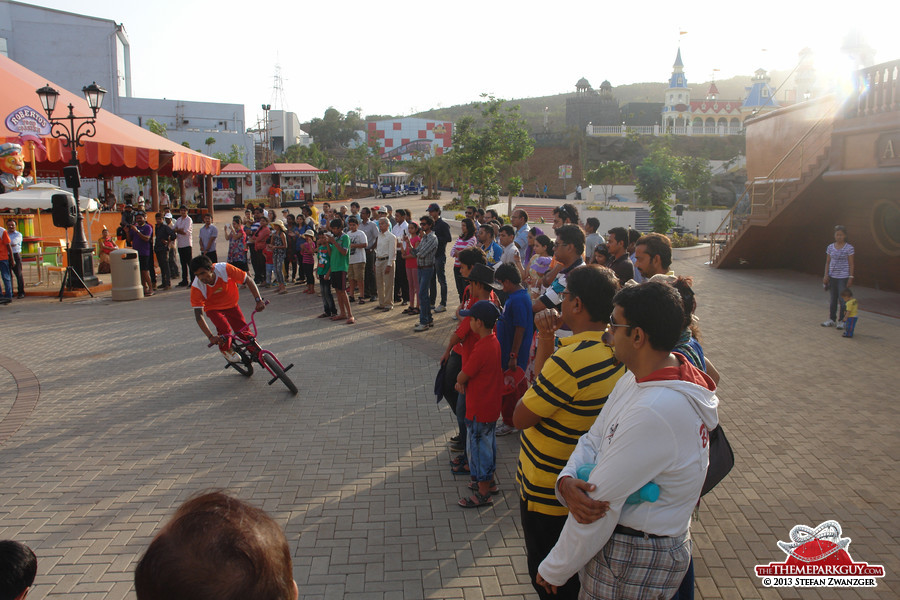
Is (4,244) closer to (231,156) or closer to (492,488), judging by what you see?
(492,488)

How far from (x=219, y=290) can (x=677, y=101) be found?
70.9 metres

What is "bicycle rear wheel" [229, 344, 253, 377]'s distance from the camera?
734cm

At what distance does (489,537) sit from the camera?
13.8ft

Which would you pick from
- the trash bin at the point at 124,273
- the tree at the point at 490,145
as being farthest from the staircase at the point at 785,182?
the tree at the point at 490,145

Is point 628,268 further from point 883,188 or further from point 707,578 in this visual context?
point 883,188

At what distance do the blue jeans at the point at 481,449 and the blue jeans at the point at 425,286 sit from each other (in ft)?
18.6

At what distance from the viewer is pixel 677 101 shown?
225 ft

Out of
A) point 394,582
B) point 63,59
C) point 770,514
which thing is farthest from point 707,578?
point 63,59

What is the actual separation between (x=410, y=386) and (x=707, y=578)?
4291 mm

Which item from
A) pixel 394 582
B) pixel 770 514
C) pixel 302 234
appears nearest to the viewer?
pixel 394 582

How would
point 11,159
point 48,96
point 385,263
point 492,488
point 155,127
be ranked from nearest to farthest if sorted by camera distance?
1. point 492,488
2. point 385,263
3. point 48,96
4. point 11,159
5. point 155,127

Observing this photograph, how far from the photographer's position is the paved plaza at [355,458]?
393cm

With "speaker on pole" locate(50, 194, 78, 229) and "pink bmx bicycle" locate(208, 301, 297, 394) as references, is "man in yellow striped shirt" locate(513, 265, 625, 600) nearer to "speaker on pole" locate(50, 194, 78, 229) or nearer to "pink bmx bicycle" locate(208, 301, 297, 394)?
"pink bmx bicycle" locate(208, 301, 297, 394)

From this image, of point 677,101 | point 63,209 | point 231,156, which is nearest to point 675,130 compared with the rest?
point 677,101
